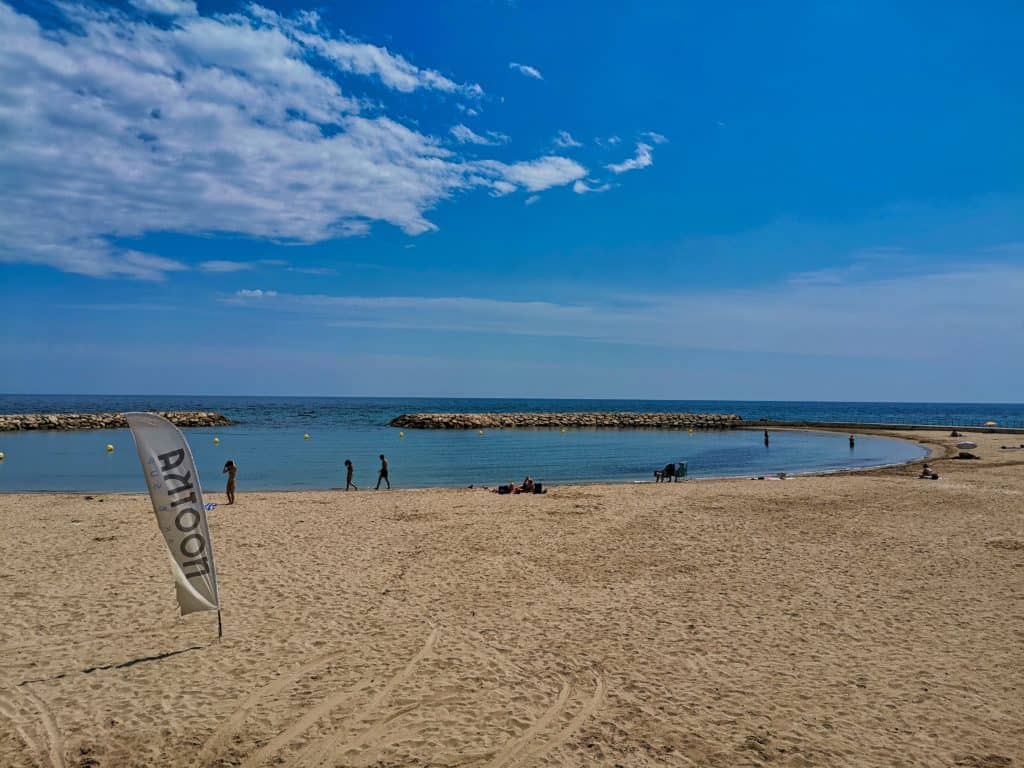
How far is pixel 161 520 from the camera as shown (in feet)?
25.5

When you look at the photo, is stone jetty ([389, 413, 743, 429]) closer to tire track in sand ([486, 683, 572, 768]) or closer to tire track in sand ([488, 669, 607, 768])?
tire track in sand ([486, 683, 572, 768])

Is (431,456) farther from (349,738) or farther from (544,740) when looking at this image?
(544,740)

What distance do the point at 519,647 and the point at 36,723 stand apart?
5147 millimetres

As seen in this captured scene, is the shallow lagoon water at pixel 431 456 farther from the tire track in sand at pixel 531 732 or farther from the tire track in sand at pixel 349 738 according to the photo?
the tire track in sand at pixel 531 732

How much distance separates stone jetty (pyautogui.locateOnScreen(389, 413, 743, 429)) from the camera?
76.9 metres

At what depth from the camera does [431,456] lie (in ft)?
137

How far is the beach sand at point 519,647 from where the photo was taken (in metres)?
6.29

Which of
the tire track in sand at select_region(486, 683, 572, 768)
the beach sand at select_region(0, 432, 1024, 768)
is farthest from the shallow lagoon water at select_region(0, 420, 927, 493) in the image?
the tire track in sand at select_region(486, 683, 572, 768)

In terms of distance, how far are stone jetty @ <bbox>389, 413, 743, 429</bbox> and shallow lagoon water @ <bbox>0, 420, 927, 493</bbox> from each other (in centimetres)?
1104

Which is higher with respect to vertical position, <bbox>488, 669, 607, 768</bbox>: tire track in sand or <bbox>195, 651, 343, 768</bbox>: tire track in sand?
<bbox>195, 651, 343, 768</bbox>: tire track in sand

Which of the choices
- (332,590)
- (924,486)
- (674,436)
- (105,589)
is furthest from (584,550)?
(674,436)

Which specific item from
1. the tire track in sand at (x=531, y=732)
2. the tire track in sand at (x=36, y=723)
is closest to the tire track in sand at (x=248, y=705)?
the tire track in sand at (x=36, y=723)

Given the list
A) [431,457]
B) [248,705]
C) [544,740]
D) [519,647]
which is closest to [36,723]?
[248,705]

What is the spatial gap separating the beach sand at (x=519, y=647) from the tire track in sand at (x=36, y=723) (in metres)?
0.02
